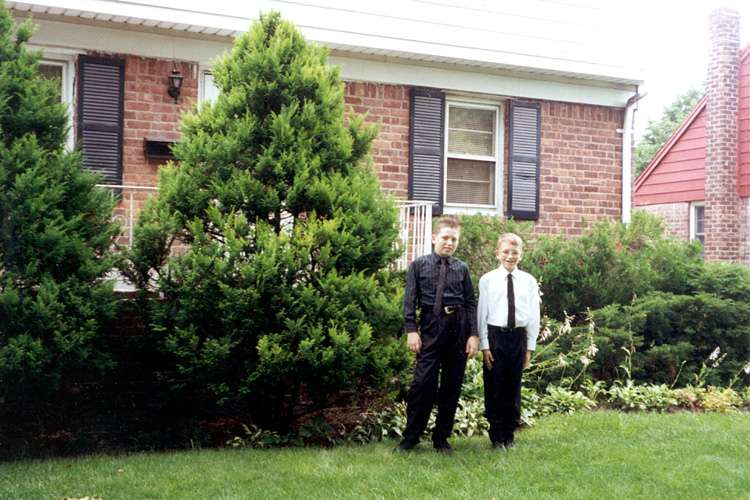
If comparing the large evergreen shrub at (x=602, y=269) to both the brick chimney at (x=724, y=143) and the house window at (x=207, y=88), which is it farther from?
the brick chimney at (x=724, y=143)

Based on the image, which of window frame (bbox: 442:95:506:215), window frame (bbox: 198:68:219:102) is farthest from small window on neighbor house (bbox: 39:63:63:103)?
window frame (bbox: 442:95:506:215)

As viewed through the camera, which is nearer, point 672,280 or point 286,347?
point 286,347

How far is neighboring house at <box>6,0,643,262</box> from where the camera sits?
24.1 ft

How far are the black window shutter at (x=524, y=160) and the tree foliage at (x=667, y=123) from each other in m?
25.3

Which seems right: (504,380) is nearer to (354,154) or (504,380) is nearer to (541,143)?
(354,154)

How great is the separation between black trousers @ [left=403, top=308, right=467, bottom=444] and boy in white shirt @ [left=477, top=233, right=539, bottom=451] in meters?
0.21

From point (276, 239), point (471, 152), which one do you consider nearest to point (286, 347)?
point (276, 239)

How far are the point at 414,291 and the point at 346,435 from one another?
1381 mm

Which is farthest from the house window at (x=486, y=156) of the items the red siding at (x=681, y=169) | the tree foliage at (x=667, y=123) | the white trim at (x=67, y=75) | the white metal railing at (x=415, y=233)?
the tree foliage at (x=667, y=123)

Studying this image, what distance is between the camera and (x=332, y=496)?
412cm

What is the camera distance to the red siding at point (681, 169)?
14703mm

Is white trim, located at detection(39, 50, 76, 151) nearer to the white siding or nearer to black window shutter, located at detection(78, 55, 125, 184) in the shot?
black window shutter, located at detection(78, 55, 125, 184)

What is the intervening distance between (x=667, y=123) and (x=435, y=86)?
2846cm

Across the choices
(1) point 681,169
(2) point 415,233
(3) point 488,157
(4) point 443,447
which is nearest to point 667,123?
(1) point 681,169
